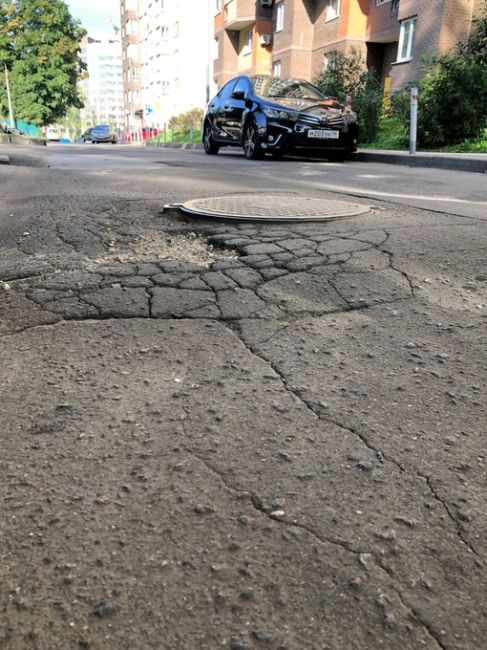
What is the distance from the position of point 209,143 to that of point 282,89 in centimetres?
367

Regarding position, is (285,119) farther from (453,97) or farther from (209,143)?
(453,97)

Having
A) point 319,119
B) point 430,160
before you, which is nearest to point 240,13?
point 319,119

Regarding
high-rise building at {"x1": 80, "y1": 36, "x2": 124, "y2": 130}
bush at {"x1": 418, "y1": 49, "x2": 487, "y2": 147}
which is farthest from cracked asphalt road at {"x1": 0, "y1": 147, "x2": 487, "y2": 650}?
high-rise building at {"x1": 80, "y1": 36, "x2": 124, "y2": 130}

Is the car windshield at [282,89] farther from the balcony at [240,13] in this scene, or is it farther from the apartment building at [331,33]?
the balcony at [240,13]

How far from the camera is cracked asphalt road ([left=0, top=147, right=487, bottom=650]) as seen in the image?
108 centimetres

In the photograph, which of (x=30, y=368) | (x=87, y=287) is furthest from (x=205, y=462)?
(x=87, y=287)

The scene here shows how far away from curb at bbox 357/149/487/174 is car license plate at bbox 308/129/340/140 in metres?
1.42

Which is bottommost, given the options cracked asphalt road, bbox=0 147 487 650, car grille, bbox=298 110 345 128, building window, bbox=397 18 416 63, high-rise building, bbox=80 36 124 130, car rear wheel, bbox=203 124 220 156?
cracked asphalt road, bbox=0 147 487 650

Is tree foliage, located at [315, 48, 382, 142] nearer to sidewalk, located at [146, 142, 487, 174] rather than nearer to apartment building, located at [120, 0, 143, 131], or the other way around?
sidewalk, located at [146, 142, 487, 174]

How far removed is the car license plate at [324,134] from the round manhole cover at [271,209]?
21.8 ft

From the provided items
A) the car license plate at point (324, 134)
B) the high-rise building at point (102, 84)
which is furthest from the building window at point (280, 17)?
the high-rise building at point (102, 84)

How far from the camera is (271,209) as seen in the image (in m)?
4.50

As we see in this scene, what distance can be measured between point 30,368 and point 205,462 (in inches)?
33.7

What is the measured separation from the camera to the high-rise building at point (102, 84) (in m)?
142
